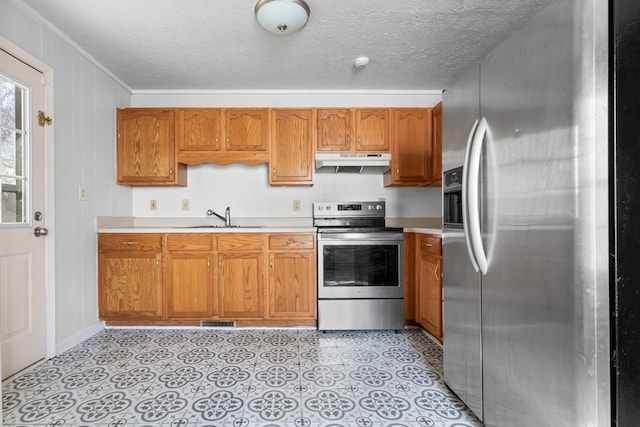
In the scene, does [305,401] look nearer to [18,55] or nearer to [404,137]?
[404,137]

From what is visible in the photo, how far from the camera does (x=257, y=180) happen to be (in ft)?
10.4

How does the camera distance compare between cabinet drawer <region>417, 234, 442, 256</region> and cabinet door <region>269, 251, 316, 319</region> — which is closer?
cabinet drawer <region>417, 234, 442, 256</region>

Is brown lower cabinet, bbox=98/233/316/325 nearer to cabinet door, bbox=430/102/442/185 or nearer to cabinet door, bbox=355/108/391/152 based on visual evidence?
cabinet door, bbox=355/108/391/152

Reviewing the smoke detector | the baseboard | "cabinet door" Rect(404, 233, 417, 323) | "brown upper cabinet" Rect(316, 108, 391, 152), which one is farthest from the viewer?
"brown upper cabinet" Rect(316, 108, 391, 152)

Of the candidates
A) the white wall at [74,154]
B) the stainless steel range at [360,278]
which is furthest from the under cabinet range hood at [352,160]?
the white wall at [74,154]

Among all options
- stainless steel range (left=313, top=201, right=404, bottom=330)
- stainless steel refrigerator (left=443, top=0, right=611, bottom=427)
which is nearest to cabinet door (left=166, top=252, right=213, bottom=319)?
stainless steel range (left=313, top=201, right=404, bottom=330)

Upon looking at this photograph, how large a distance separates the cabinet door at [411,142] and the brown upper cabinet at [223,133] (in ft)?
4.04

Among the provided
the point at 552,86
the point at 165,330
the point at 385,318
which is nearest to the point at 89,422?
the point at 165,330

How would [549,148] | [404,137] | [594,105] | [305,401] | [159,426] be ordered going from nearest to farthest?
[594,105] → [549,148] → [159,426] → [305,401] → [404,137]

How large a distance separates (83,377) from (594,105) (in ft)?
8.67

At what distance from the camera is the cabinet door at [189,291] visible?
258 centimetres

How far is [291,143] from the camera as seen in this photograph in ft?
9.50

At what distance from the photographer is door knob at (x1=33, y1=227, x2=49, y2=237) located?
1936 mm

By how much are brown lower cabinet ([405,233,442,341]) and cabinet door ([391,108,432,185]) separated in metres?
0.66
